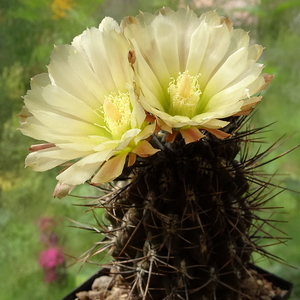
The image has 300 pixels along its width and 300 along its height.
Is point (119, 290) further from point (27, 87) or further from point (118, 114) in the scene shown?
point (27, 87)

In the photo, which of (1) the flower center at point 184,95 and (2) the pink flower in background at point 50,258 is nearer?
(1) the flower center at point 184,95

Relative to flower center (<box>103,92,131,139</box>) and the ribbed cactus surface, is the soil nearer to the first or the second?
the ribbed cactus surface

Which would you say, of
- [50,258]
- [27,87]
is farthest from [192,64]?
[50,258]

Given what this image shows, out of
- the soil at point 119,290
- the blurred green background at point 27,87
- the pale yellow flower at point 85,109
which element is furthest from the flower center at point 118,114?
the blurred green background at point 27,87

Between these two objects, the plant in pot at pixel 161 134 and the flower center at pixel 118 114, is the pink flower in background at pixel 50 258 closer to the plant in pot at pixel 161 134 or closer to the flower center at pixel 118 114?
the plant in pot at pixel 161 134

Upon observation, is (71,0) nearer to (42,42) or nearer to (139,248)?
(42,42)

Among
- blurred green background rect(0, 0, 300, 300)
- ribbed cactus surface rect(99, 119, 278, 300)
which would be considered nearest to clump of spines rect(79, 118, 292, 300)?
ribbed cactus surface rect(99, 119, 278, 300)

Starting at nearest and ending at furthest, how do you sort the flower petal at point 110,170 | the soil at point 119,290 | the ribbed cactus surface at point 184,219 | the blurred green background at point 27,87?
the flower petal at point 110,170 < the ribbed cactus surface at point 184,219 < the soil at point 119,290 < the blurred green background at point 27,87
